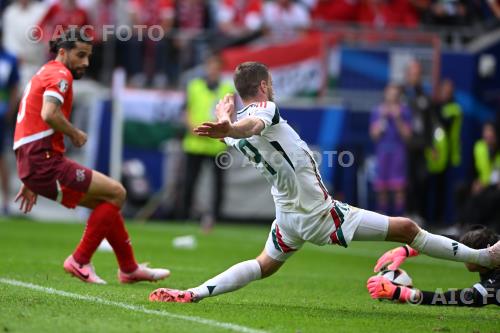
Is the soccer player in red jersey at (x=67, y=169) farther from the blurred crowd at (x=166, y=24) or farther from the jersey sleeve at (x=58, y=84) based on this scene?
the blurred crowd at (x=166, y=24)

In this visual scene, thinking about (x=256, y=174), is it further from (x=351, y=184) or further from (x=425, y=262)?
(x=425, y=262)

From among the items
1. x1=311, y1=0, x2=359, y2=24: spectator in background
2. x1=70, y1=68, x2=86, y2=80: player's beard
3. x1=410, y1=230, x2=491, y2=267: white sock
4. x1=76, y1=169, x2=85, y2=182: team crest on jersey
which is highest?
x1=311, y1=0, x2=359, y2=24: spectator in background

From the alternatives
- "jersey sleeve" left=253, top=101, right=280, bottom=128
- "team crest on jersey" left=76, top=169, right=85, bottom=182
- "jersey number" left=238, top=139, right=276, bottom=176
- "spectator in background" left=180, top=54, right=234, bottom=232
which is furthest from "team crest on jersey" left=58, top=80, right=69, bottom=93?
"spectator in background" left=180, top=54, right=234, bottom=232

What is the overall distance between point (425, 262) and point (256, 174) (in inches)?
212

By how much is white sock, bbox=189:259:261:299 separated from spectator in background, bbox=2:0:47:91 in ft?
35.5

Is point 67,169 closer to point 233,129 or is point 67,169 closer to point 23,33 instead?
point 233,129

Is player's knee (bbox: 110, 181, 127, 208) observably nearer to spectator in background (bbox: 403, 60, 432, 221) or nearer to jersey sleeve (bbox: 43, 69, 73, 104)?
jersey sleeve (bbox: 43, 69, 73, 104)

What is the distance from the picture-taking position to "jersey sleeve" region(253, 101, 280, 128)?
694 centimetres

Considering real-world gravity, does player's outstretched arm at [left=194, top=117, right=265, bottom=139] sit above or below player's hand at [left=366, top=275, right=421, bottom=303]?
above

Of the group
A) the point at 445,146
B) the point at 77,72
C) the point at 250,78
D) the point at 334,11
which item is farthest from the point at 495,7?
the point at 250,78

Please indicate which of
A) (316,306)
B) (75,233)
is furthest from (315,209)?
(75,233)

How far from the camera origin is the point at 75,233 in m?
14.5

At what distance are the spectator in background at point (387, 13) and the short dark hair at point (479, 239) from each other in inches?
491

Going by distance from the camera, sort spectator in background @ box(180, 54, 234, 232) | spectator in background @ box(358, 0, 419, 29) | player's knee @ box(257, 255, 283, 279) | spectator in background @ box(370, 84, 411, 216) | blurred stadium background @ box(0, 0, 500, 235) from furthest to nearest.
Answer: spectator in background @ box(358, 0, 419, 29)
blurred stadium background @ box(0, 0, 500, 235)
spectator in background @ box(370, 84, 411, 216)
spectator in background @ box(180, 54, 234, 232)
player's knee @ box(257, 255, 283, 279)
